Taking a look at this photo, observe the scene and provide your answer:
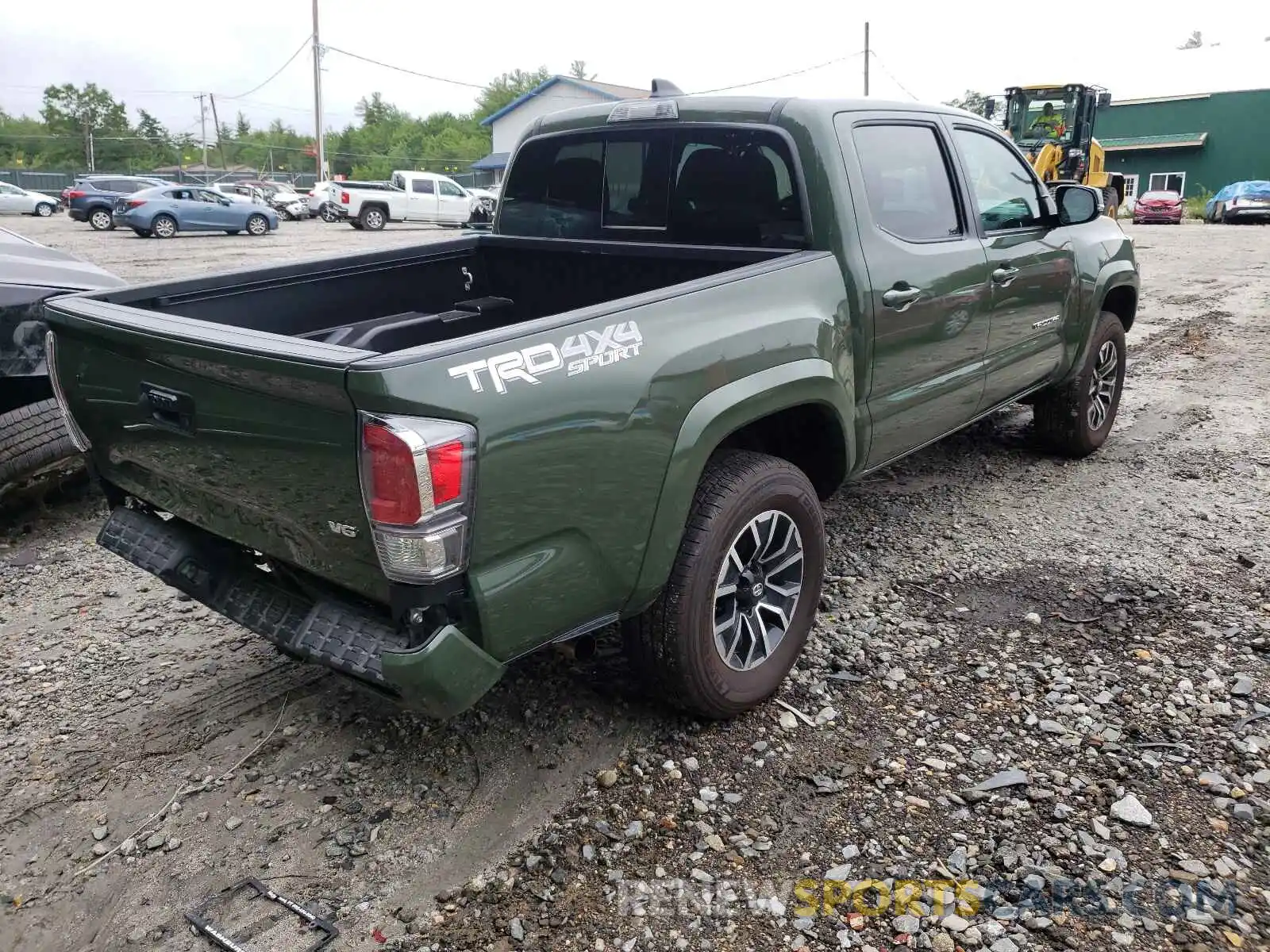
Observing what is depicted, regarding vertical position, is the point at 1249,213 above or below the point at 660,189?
below

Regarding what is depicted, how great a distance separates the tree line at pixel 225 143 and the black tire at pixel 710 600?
79231mm

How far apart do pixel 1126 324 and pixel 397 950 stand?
550 cm

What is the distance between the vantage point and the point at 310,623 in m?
2.61

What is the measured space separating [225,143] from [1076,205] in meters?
104

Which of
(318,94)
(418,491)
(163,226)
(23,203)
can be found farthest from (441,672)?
(318,94)

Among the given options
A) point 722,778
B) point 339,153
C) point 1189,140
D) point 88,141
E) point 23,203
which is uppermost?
point 88,141

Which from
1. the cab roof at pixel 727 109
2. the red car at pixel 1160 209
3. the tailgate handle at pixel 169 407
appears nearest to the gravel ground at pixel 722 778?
the tailgate handle at pixel 169 407

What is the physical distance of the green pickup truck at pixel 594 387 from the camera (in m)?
2.35

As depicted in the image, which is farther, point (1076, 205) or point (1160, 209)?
point (1160, 209)

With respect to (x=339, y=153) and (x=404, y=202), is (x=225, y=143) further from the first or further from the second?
(x=404, y=202)

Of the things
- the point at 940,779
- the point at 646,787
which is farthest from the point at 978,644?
the point at 646,787

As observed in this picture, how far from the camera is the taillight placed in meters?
2.20

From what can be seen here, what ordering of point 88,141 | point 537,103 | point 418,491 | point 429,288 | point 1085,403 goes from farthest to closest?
point 88,141
point 537,103
point 1085,403
point 429,288
point 418,491

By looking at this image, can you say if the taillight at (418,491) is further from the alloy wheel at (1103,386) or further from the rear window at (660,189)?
the alloy wheel at (1103,386)
